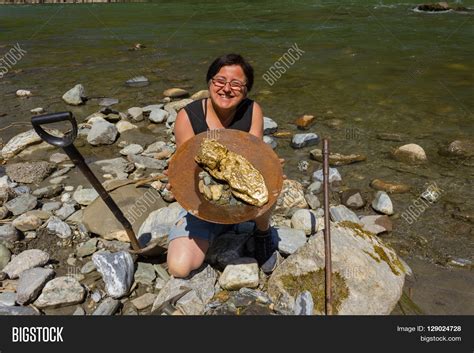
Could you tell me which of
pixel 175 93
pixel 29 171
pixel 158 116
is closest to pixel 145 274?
pixel 29 171

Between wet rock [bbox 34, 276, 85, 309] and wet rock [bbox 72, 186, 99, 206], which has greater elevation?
wet rock [bbox 34, 276, 85, 309]

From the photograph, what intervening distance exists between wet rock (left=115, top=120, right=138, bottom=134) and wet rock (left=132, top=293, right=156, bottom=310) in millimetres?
3960

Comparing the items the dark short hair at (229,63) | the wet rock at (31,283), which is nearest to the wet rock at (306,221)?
the dark short hair at (229,63)

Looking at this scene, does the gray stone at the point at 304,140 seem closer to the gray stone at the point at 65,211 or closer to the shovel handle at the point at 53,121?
the gray stone at the point at 65,211

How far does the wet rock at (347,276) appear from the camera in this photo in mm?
3277

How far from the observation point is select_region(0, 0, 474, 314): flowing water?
15.7 ft

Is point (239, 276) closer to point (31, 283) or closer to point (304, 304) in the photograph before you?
point (304, 304)

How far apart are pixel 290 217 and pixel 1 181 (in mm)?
3529

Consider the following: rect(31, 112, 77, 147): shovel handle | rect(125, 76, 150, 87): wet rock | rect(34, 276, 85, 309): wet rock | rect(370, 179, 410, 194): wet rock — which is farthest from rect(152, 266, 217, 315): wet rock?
rect(125, 76, 150, 87): wet rock

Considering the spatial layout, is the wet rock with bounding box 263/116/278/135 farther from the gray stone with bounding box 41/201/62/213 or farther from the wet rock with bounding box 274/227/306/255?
the gray stone with bounding box 41/201/62/213

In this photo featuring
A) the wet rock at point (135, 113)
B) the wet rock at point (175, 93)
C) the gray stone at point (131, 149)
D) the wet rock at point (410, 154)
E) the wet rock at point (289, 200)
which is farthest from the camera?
the wet rock at point (175, 93)

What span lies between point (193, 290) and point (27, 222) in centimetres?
205

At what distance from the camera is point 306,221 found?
176 inches

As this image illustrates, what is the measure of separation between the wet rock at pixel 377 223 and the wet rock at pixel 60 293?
9.38ft
